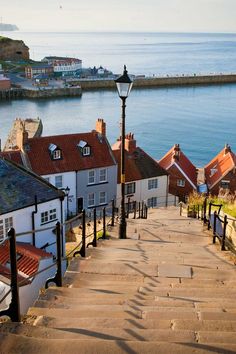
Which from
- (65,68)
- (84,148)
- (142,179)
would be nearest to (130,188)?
(142,179)

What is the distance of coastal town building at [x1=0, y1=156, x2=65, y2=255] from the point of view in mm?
18109

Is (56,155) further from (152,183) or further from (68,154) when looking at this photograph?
(152,183)

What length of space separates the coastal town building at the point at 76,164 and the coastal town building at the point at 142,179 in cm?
101

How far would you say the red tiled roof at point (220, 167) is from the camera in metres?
35.6

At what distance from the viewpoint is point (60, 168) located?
28.2 metres

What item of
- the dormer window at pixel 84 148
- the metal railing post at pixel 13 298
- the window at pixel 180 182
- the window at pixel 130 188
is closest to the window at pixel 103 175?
the dormer window at pixel 84 148

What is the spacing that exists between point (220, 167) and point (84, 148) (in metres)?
12.2

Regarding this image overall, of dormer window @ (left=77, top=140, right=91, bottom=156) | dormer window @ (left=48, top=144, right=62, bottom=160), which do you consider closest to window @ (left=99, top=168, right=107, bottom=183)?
dormer window @ (left=77, top=140, right=91, bottom=156)

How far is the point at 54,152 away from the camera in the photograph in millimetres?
28406

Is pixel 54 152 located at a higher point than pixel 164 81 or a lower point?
lower

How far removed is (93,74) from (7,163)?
102428mm

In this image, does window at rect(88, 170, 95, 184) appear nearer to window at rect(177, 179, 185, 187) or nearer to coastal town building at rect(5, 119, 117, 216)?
coastal town building at rect(5, 119, 117, 216)

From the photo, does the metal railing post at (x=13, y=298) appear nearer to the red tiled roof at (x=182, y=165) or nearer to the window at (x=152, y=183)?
the window at (x=152, y=183)

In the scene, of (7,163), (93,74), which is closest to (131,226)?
(7,163)
